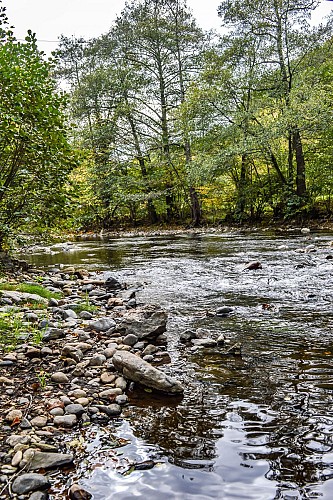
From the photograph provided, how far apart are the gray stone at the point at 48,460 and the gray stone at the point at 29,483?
0.32 feet

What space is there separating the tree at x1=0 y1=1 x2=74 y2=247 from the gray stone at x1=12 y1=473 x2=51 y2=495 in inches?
149

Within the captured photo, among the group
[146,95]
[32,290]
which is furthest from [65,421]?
[146,95]

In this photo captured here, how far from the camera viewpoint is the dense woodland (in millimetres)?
5953

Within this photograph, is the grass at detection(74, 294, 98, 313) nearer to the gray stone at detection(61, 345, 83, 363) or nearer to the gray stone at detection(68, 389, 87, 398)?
the gray stone at detection(61, 345, 83, 363)

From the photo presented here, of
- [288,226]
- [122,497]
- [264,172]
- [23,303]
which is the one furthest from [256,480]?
[264,172]

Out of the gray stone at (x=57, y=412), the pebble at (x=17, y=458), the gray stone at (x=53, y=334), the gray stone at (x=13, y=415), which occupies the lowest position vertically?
the gray stone at (x=57, y=412)

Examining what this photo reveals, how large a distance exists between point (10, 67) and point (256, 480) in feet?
17.8

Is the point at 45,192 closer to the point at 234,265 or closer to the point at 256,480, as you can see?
the point at 234,265

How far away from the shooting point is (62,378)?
10.3 feet

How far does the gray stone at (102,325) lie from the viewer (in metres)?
4.59

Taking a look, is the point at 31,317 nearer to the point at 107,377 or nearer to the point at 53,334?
the point at 53,334

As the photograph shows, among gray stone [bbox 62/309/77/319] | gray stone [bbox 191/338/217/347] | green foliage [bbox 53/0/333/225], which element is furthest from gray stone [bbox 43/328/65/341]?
green foliage [bbox 53/0/333/225]

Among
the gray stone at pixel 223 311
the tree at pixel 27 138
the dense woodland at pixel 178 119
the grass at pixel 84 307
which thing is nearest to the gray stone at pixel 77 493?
the gray stone at pixel 223 311

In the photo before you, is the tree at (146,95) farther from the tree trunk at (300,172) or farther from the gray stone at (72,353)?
the gray stone at (72,353)
